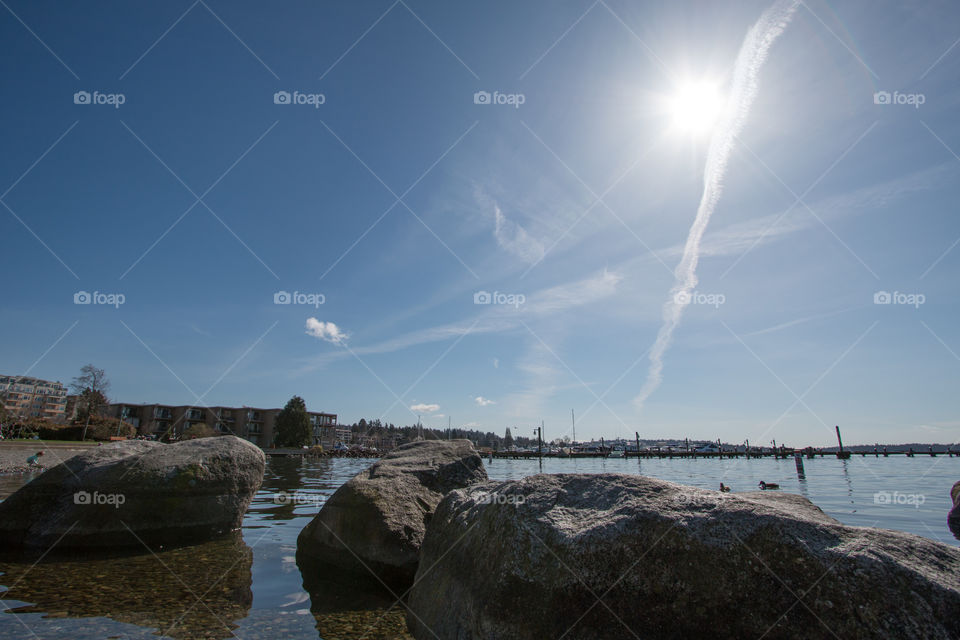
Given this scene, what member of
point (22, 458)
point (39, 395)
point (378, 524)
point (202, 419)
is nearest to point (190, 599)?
point (378, 524)

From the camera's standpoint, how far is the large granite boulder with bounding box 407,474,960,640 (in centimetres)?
306

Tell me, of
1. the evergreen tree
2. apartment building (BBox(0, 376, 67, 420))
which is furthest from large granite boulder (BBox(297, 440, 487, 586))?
apartment building (BBox(0, 376, 67, 420))

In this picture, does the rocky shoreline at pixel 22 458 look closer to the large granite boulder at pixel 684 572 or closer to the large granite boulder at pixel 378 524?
the large granite boulder at pixel 378 524

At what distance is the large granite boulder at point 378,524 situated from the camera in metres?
7.68

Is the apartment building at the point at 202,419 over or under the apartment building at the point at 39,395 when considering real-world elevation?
under

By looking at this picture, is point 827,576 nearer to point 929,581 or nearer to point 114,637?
point 929,581

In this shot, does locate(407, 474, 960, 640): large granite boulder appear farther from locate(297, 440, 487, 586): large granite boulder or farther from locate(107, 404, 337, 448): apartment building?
locate(107, 404, 337, 448): apartment building

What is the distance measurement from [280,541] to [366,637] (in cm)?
584

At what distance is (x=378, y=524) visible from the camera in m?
7.86

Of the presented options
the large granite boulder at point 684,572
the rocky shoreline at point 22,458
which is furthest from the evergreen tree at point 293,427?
the large granite boulder at point 684,572

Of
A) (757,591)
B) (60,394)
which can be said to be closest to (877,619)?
(757,591)

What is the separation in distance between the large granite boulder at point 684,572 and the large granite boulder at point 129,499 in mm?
7994

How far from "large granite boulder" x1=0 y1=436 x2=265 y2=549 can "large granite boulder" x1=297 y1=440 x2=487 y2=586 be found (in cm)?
298

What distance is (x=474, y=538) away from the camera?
15.7 feet
